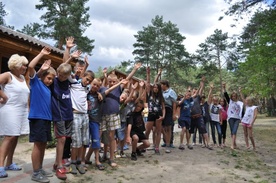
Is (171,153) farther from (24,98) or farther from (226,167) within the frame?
(24,98)

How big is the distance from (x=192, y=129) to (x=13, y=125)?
5.63 meters

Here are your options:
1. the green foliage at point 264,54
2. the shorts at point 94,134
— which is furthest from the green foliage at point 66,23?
the shorts at point 94,134

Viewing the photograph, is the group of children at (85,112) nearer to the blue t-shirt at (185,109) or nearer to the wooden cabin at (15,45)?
the blue t-shirt at (185,109)

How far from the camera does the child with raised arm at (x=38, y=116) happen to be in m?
3.70

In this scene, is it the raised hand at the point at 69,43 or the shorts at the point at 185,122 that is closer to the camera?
the raised hand at the point at 69,43

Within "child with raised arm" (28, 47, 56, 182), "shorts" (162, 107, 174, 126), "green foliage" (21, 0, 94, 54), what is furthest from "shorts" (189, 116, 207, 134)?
"green foliage" (21, 0, 94, 54)

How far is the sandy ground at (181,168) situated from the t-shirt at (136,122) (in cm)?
71

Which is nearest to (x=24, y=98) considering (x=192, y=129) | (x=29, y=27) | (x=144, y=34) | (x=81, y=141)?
(x=81, y=141)

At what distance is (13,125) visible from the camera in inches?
154

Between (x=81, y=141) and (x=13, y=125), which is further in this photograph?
(x=81, y=141)

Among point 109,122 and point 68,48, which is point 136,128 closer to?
point 109,122

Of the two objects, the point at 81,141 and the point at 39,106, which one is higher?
the point at 39,106

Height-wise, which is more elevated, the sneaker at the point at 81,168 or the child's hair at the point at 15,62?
the child's hair at the point at 15,62

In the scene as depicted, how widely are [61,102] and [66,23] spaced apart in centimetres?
2703
